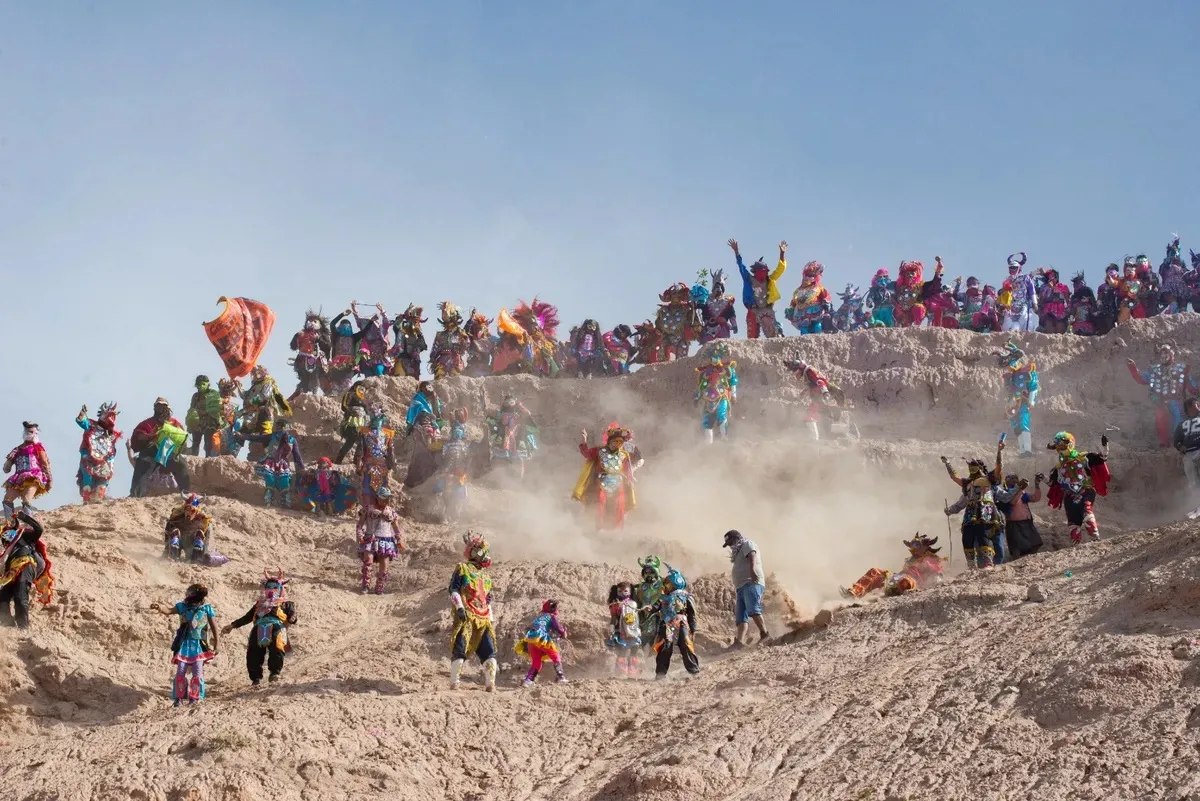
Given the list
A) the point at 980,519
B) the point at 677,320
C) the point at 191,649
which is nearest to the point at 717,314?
the point at 677,320

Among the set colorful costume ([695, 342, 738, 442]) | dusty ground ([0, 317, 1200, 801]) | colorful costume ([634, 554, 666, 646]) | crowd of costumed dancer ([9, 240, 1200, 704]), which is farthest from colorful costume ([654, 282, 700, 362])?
colorful costume ([634, 554, 666, 646])

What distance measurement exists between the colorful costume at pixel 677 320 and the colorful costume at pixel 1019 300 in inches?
258

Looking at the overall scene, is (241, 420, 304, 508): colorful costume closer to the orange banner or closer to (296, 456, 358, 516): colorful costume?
(296, 456, 358, 516): colorful costume

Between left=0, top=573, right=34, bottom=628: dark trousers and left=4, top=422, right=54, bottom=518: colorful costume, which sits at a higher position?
left=4, top=422, right=54, bottom=518: colorful costume

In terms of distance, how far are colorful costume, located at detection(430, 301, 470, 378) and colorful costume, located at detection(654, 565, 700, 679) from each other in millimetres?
13148

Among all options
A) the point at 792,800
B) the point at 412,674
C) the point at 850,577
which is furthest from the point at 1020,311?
the point at 792,800

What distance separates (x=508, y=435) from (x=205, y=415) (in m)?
5.31

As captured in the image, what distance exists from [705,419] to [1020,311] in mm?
8291

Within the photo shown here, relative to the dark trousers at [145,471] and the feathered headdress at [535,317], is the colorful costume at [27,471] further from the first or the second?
the feathered headdress at [535,317]

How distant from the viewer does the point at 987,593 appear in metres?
12.5

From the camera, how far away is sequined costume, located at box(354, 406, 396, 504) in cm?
1725

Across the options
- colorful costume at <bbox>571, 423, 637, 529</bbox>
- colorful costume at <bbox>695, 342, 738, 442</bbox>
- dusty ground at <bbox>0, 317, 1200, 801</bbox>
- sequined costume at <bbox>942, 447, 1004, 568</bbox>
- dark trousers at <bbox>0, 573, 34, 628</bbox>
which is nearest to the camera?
dusty ground at <bbox>0, 317, 1200, 801</bbox>

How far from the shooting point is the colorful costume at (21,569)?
12.7m

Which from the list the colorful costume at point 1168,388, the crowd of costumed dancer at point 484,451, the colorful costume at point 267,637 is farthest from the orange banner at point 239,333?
the colorful costume at point 1168,388
